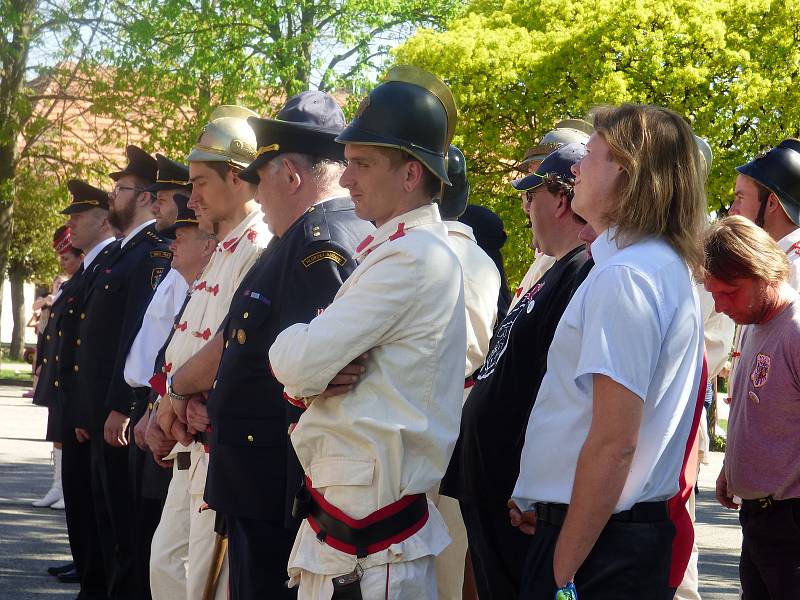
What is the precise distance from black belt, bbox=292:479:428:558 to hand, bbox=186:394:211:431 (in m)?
1.31

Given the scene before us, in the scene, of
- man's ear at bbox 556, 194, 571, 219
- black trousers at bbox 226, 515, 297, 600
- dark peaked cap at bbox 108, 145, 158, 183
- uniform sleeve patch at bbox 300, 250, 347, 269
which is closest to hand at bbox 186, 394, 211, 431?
black trousers at bbox 226, 515, 297, 600

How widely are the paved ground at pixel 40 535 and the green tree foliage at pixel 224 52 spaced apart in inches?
377

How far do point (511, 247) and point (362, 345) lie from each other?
1955cm

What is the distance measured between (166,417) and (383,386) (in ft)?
5.97

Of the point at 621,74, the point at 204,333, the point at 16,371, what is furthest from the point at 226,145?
the point at 16,371

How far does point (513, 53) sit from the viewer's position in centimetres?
2306

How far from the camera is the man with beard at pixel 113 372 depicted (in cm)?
669

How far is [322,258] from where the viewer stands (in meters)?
4.11

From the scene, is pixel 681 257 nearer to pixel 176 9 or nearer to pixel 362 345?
pixel 362 345

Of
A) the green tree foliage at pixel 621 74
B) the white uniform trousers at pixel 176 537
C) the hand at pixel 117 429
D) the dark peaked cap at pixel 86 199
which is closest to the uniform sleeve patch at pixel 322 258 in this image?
the white uniform trousers at pixel 176 537

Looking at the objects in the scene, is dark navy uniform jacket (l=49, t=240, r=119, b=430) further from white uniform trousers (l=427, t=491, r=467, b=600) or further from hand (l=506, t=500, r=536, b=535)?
hand (l=506, t=500, r=536, b=535)

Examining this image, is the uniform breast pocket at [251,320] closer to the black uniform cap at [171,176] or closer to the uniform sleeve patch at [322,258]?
the uniform sleeve patch at [322,258]

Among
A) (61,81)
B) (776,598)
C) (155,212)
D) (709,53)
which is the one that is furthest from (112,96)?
(776,598)

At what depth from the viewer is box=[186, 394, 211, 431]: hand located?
4.61 meters
